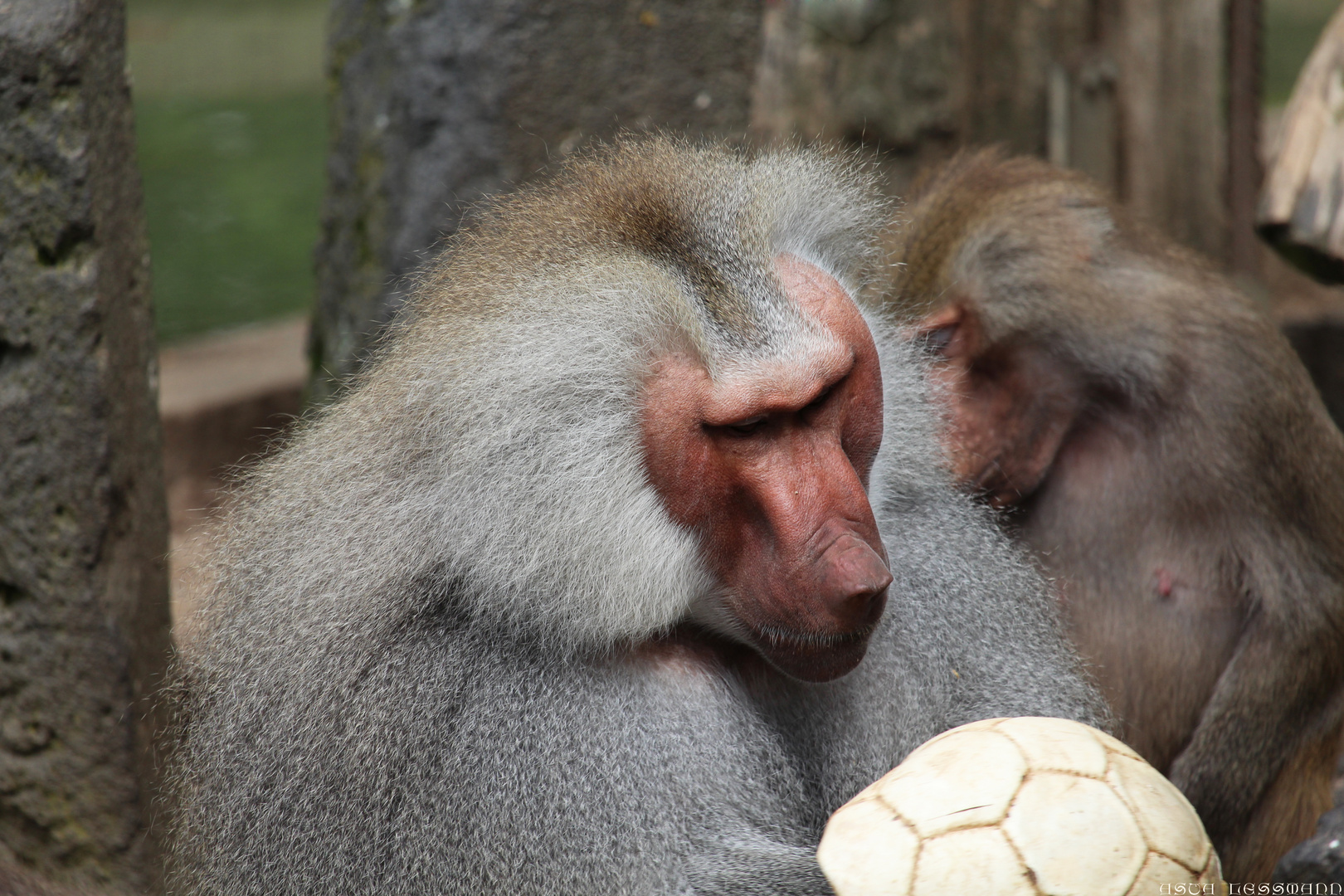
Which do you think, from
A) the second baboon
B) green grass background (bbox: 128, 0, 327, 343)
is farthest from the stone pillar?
green grass background (bbox: 128, 0, 327, 343)

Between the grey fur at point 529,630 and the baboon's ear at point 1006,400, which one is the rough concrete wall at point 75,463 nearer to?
the grey fur at point 529,630

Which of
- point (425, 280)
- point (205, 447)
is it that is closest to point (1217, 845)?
point (425, 280)

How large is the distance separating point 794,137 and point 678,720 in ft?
4.61

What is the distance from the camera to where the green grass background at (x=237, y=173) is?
837 cm

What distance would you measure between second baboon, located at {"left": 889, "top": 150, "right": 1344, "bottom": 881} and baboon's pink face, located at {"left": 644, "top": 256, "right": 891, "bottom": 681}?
2.75 ft

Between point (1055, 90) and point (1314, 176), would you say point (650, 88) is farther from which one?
point (1314, 176)

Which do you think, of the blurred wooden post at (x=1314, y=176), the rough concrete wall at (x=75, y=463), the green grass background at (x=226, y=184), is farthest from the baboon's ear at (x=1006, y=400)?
the green grass background at (x=226, y=184)

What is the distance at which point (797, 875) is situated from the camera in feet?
6.30

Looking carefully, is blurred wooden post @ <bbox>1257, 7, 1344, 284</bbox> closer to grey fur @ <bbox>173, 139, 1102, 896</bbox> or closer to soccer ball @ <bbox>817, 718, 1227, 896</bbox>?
grey fur @ <bbox>173, 139, 1102, 896</bbox>

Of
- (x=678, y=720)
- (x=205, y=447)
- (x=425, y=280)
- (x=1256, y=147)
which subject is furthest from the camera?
(x=205, y=447)

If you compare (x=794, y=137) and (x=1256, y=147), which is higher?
(x=794, y=137)

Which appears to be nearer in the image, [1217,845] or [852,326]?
[852,326]

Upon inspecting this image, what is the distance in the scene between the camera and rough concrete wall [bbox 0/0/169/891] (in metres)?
2.54

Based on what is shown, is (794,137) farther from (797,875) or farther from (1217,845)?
(1217,845)
